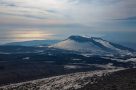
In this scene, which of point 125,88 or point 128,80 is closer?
point 125,88

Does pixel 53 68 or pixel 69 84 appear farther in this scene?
pixel 53 68

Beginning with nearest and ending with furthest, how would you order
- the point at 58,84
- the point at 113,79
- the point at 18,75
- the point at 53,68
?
1. the point at 113,79
2. the point at 58,84
3. the point at 18,75
4. the point at 53,68

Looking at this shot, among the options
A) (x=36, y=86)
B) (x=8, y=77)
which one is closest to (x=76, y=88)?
(x=36, y=86)

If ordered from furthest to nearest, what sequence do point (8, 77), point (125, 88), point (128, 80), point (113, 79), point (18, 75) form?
point (18, 75), point (8, 77), point (113, 79), point (128, 80), point (125, 88)

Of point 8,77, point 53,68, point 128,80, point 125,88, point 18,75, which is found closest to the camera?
point 125,88

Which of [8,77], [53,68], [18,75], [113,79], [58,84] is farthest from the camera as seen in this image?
[53,68]

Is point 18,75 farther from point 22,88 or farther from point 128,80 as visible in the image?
point 128,80

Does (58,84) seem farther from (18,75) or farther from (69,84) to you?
(18,75)

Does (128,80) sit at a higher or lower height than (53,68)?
higher

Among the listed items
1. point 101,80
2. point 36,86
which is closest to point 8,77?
point 36,86
